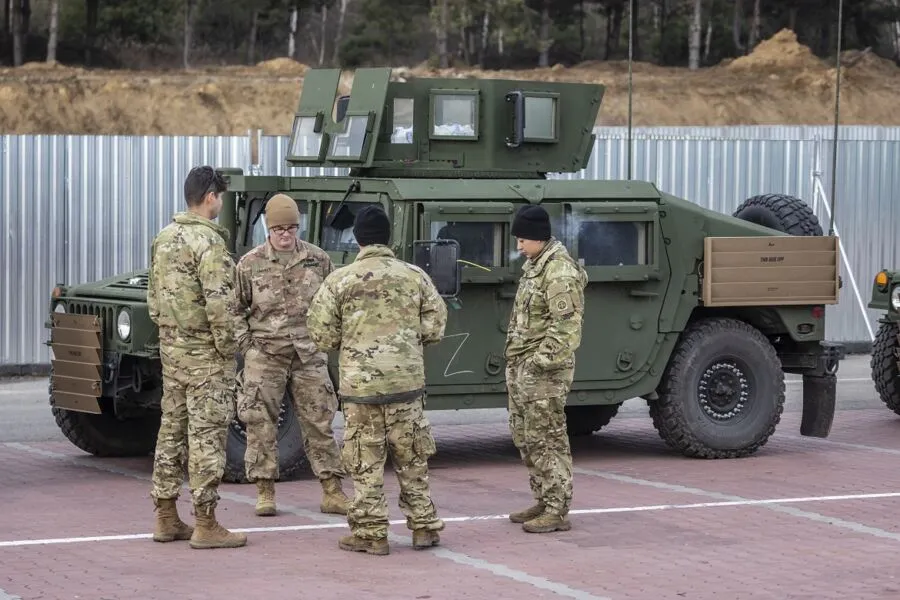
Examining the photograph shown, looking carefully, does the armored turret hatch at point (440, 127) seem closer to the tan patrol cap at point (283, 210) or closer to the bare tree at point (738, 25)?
the tan patrol cap at point (283, 210)

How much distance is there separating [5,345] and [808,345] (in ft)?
28.4

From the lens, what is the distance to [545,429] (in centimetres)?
874

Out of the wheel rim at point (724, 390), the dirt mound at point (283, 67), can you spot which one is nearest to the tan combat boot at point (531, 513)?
the wheel rim at point (724, 390)

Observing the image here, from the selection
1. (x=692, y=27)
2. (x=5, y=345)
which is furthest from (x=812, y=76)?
(x=5, y=345)

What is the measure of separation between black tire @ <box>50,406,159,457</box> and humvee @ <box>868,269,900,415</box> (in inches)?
230

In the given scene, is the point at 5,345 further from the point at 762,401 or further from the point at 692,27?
the point at 692,27

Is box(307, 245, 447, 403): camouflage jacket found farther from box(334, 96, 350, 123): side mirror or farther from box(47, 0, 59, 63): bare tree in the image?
box(47, 0, 59, 63): bare tree

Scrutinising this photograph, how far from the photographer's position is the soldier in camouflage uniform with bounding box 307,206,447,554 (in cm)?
811

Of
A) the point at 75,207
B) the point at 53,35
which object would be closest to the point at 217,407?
the point at 75,207

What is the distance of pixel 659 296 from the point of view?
1138cm

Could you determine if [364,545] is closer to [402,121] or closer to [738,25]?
[402,121]

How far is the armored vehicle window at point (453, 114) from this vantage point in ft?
38.6

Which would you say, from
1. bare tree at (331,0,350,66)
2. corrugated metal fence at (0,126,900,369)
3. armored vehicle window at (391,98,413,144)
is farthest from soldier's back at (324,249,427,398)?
bare tree at (331,0,350,66)

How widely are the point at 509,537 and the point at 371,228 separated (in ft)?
5.85
